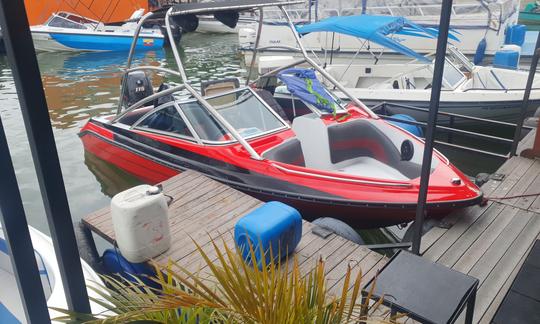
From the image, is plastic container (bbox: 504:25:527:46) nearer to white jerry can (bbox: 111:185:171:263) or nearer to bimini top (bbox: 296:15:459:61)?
bimini top (bbox: 296:15:459:61)

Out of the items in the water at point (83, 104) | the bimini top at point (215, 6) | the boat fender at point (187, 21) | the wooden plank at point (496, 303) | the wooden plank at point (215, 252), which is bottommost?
the water at point (83, 104)

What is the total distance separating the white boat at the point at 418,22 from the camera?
1112cm

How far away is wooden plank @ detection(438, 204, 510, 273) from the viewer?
333 cm

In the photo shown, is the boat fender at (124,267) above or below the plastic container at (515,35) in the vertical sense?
below

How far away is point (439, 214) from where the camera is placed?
13.2ft

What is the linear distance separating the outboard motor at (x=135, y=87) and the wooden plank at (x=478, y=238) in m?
4.82

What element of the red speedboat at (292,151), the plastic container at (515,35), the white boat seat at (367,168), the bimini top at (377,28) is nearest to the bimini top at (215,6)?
the red speedboat at (292,151)

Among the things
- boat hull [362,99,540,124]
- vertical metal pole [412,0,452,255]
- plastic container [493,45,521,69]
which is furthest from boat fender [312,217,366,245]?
plastic container [493,45,521,69]

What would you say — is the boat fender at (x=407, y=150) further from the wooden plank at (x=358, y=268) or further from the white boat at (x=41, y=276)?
the white boat at (x=41, y=276)

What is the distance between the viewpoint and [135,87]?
633 cm

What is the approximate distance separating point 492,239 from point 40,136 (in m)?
3.55

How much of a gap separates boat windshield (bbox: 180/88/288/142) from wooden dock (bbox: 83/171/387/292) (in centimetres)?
61

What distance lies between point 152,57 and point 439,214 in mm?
15152

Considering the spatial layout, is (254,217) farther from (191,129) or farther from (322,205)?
(191,129)
